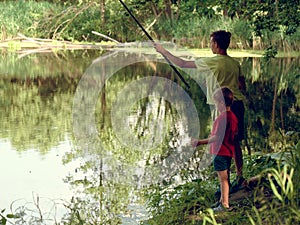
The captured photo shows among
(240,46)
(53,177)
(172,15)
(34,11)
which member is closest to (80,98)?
(53,177)

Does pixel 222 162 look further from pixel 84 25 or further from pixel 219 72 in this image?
pixel 84 25

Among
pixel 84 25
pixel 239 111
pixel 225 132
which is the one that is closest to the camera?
pixel 225 132

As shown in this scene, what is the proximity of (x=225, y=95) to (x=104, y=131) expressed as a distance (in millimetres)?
5267

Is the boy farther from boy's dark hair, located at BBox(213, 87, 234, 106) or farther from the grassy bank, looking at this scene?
the grassy bank

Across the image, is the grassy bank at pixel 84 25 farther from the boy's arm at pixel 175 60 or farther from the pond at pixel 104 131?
the boy's arm at pixel 175 60

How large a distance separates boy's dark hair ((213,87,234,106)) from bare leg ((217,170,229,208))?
18.6 inches

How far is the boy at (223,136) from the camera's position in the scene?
4.58 m

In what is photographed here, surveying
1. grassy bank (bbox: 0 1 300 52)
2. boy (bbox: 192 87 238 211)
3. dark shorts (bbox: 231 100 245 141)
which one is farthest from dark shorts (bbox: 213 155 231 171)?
grassy bank (bbox: 0 1 300 52)

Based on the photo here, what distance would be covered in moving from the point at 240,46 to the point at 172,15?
3687 mm

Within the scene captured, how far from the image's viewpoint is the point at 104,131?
9.76 m

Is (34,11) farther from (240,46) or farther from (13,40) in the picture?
(240,46)

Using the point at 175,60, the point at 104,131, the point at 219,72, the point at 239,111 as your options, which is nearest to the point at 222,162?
the point at 239,111

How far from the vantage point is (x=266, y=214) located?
4.34m

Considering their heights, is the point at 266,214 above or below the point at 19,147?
above
